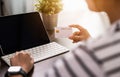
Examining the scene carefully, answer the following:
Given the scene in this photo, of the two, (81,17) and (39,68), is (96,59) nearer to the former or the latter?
(39,68)

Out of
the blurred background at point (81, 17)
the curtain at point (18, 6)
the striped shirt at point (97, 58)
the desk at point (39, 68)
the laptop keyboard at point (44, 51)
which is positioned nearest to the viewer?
the striped shirt at point (97, 58)

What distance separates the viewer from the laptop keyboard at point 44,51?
124 cm

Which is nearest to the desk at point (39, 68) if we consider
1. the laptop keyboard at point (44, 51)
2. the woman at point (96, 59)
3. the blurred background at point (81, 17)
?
the laptop keyboard at point (44, 51)

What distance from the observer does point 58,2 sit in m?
1.70

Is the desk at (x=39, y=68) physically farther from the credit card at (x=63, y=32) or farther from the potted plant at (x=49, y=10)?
the potted plant at (x=49, y=10)

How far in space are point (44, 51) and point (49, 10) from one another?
43 centimetres

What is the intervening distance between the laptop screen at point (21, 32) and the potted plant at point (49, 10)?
0.20 metres

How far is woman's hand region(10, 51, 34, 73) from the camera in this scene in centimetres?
114

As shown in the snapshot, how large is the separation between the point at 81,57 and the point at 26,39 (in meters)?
0.81

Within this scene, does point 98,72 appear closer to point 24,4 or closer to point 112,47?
point 112,47

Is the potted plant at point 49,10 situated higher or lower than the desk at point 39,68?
higher

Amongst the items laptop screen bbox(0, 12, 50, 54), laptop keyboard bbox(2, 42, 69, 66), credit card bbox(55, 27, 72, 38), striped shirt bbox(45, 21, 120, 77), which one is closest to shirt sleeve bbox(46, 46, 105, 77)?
striped shirt bbox(45, 21, 120, 77)

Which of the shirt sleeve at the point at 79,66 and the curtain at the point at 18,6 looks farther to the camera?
the curtain at the point at 18,6

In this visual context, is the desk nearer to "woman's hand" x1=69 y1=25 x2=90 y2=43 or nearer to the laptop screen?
the laptop screen
